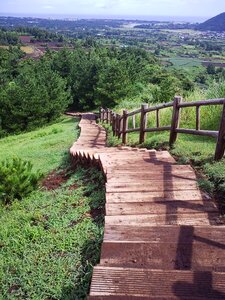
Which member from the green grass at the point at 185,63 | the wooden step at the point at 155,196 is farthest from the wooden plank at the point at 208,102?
the green grass at the point at 185,63

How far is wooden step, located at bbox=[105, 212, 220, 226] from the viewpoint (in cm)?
384

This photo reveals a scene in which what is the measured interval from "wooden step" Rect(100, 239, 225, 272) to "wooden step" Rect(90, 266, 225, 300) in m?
0.32

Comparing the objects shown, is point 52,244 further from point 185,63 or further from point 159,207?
point 185,63

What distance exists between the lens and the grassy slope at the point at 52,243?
347 centimetres

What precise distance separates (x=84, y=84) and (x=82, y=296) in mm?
34804

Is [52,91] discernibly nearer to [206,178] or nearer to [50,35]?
[206,178]

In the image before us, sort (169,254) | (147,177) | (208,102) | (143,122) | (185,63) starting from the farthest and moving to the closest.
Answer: (185,63)
(143,122)
(208,102)
(147,177)
(169,254)

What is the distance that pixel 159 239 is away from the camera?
325 centimetres

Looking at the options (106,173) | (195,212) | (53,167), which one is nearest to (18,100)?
(53,167)

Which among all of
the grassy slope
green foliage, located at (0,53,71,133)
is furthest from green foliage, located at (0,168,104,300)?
green foliage, located at (0,53,71,133)

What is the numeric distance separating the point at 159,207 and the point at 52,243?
1.38m

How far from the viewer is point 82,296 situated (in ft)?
10.8

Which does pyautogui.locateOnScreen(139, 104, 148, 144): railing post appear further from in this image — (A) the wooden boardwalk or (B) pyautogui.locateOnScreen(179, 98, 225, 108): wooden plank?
(A) the wooden boardwalk

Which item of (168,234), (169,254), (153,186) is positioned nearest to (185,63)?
(153,186)
